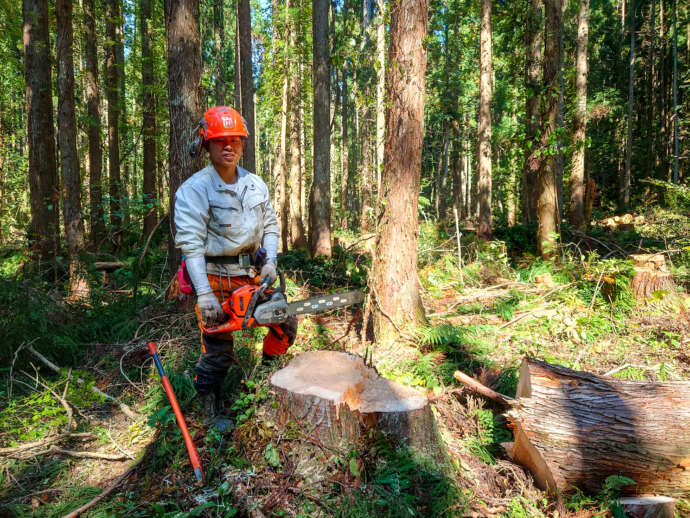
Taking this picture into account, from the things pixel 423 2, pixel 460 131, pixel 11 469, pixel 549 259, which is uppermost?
pixel 460 131

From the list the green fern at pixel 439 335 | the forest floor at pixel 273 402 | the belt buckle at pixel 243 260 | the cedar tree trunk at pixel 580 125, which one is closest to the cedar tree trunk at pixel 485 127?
the cedar tree trunk at pixel 580 125

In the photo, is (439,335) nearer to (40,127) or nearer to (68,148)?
(68,148)

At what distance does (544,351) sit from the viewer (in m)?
4.87

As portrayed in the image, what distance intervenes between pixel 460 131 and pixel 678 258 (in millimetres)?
18987

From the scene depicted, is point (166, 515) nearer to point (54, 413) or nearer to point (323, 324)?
point (54, 413)

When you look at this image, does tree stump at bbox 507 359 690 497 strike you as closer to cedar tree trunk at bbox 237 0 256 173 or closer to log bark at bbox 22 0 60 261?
log bark at bbox 22 0 60 261

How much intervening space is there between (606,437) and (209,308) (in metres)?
2.91

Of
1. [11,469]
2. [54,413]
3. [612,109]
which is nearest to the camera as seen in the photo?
[11,469]

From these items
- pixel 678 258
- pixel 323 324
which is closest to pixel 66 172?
pixel 323 324

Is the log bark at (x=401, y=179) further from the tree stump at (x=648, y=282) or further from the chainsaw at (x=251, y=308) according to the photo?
the tree stump at (x=648, y=282)

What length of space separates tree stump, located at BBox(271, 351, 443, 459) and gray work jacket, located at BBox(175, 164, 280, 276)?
1077mm

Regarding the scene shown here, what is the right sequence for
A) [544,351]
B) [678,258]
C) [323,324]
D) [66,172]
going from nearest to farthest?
[544,351] < [323,324] < [66,172] < [678,258]

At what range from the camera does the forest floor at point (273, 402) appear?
2.57 m

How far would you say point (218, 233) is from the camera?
127 inches
